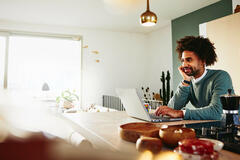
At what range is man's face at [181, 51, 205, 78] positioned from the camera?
192cm

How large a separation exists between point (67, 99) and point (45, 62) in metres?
1.08

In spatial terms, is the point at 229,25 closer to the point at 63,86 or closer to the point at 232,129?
the point at 232,129

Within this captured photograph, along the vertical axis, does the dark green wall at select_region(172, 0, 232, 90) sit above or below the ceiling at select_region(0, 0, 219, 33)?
below

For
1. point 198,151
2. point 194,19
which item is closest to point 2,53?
point 194,19

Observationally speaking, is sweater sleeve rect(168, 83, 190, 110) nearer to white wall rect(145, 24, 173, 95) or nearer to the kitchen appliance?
the kitchen appliance

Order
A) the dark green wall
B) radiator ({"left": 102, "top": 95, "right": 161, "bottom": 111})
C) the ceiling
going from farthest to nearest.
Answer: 1. radiator ({"left": 102, "top": 95, "right": 161, "bottom": 111})
2. the ceiling
3. the dark green wall

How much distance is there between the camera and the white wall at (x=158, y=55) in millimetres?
5551

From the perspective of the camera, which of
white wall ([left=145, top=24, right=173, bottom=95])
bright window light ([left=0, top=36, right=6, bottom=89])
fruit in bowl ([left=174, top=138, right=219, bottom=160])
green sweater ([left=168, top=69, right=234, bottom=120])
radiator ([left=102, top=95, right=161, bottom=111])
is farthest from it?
white wall ([left=145, top=24, right=173, bottom=95])

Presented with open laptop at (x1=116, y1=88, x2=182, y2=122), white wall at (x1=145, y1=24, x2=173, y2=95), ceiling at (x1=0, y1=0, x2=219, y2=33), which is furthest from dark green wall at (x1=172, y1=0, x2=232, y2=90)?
open laptop at (x1=116, y1=88, x2=182, y2=122)

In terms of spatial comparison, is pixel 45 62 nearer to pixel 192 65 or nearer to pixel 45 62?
pixel 45 62

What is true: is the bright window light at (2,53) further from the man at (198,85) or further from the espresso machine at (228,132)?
the espresso machine at (228,132)

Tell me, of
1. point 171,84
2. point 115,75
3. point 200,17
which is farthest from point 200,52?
point 115,75

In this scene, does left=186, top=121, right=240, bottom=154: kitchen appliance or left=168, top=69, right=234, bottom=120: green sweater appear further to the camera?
left=168, top=69, right=234, bottom=120: green sweater

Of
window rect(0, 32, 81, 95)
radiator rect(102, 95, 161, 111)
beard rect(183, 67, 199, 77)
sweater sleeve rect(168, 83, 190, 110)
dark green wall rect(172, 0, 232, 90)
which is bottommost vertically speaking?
radiator rect(102, 95, 161, 111)
